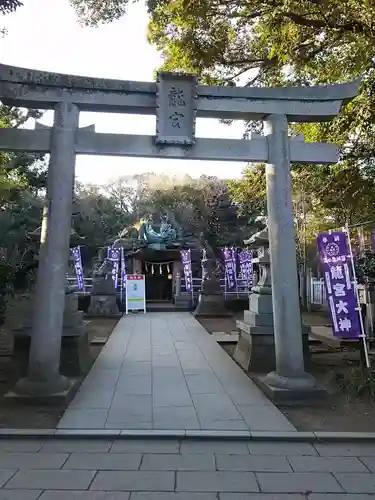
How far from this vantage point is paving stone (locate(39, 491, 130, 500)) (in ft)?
11.3

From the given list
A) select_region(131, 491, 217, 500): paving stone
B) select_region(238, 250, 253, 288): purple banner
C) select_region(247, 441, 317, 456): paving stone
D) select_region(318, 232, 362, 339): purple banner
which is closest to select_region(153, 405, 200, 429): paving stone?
select_region(247, 441, 317, 456): paving stone

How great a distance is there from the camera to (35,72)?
6457 millimetres

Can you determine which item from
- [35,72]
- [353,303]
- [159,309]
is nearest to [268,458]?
[353,303]

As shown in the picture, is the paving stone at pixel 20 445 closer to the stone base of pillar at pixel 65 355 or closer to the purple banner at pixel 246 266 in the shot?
the stone base of pillar at pixel 65 355

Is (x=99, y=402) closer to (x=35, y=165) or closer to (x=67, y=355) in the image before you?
(x=67, y=355)

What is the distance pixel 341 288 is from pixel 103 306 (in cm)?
1399

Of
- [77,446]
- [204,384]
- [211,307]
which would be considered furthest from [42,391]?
[211,307]

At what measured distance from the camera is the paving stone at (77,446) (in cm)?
452

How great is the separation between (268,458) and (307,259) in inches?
861

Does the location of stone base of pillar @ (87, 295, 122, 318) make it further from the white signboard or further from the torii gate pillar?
the torii gate pillar

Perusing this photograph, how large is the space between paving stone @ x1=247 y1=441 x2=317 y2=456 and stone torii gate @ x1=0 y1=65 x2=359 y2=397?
5.10 ft

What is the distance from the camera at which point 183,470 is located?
402 centimetres

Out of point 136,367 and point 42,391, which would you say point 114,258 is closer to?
A: point 136,367

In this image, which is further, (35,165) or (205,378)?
(35,165)
